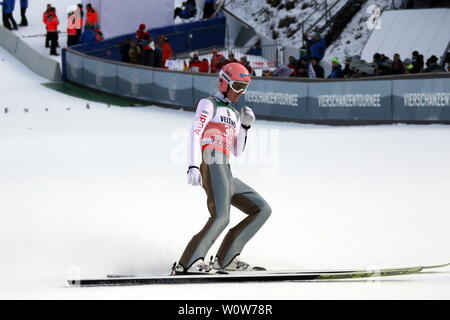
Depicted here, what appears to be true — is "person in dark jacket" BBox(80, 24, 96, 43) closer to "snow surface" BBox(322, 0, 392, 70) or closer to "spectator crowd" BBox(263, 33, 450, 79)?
"spectator crowd" BBox(263, 33, 450, 79)

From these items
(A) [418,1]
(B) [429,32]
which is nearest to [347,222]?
A: (B) [429,32]

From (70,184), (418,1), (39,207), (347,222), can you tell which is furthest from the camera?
(418,1)

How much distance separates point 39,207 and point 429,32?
18.6 m

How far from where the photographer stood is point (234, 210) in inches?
539

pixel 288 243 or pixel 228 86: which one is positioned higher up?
pixel 228 86

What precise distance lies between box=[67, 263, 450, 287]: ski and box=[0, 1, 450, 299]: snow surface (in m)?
0.08

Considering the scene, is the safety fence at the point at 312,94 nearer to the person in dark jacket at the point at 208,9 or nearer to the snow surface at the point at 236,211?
the snow surface at the point at 236,211

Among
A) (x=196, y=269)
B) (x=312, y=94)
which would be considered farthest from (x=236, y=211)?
(x=312, y=94)

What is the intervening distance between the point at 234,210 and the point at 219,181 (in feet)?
13.3

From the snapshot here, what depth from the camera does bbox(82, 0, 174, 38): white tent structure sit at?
3203 centimetres

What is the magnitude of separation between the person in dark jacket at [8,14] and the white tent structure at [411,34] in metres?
11.7

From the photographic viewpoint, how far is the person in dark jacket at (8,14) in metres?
34.3
